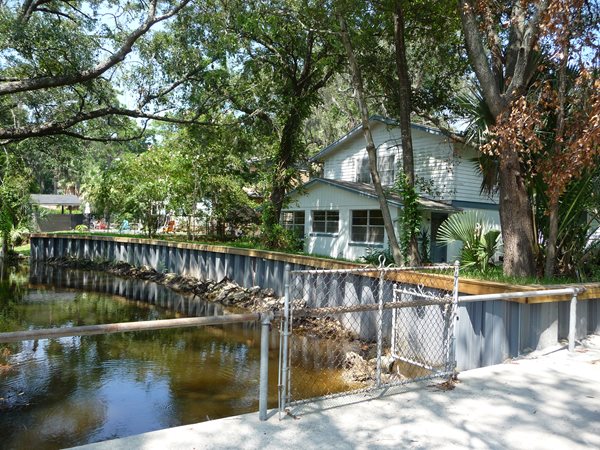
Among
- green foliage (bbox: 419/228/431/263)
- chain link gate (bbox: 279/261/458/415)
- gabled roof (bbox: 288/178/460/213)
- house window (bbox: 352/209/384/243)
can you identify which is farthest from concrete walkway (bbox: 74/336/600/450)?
house window (bbox: 352/209/384/243)

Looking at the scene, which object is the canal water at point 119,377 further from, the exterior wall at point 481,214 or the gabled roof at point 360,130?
the gabled roof at point 360,130

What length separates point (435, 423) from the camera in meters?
4.19

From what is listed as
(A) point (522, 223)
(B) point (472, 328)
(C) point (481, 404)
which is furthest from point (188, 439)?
(A) point (522, 223)

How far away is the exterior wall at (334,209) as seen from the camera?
18578 millimetres

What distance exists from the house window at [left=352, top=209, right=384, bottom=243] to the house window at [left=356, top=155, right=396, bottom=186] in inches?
93.7

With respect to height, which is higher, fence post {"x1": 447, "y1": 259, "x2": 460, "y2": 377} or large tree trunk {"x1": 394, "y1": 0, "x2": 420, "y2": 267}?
large tree trunk {"x1": 394, "y1": 0, "x2": 420, "y2": 267}

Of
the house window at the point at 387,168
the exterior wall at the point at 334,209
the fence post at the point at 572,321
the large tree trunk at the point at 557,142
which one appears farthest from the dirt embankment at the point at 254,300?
the house window at the point at 387,168

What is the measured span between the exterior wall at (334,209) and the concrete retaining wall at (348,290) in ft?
10.1

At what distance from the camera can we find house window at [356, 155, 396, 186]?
2034cm

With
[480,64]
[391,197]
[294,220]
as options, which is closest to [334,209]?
[391,197]

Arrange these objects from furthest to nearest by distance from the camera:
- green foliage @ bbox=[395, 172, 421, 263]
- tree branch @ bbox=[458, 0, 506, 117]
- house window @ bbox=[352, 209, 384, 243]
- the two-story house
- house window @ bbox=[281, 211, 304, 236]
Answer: house window @ bbox=[281, 211, 304, 236] < house window @ bbox=[352, 209, 384, 243] < the two-story house < green foliage @ bbox=[395, 172, 421, 263] < tree branch @ bbox=[458, 0, 506, 117]

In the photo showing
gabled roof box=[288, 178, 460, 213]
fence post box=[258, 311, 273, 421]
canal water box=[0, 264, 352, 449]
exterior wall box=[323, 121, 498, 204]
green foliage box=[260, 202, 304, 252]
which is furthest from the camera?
exterior wall box=[323, 121, 498, 204]

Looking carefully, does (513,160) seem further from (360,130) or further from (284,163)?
(360,130)

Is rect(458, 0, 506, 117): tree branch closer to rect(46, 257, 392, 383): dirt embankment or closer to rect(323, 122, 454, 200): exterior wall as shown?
rect(46, 257, 392, 383): dirt embankment
